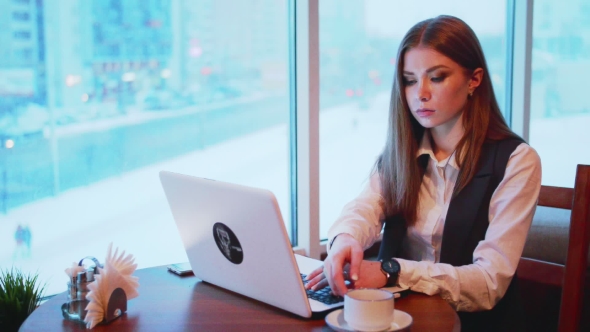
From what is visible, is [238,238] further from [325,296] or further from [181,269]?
[181,269]

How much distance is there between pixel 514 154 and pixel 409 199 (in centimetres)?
30

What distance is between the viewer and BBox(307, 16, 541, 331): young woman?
1.44 meters

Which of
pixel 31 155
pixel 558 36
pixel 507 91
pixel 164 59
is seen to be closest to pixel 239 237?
pixel 31 155

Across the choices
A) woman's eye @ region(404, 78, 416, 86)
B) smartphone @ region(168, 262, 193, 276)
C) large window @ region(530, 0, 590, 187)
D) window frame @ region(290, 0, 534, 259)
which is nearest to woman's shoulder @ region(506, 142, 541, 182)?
woman's eye @ region(404, 78, 416, 86)

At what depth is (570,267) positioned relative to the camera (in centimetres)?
155

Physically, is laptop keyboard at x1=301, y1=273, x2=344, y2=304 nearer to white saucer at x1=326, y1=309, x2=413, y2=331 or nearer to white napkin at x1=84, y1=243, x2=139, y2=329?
white saucer at x1=326, y1=309, x2=413, y2=331

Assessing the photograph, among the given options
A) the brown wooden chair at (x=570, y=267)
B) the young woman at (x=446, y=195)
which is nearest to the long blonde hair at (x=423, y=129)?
the young woman at (x=446, y=195)

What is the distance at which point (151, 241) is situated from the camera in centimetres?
221

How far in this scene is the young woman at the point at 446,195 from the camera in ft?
4.72

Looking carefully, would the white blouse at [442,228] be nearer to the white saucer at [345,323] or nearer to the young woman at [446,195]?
the young woman at [446,195]

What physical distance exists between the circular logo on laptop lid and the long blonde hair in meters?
0.59

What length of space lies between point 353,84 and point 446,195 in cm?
106

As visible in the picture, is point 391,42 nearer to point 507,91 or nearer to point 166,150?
point 507,91

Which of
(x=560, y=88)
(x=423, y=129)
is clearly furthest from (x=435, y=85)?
(x=560, y=88)
